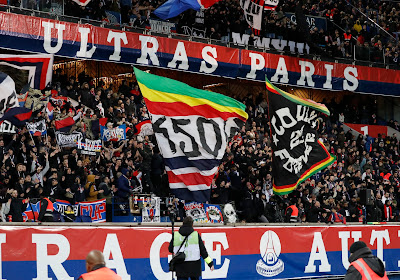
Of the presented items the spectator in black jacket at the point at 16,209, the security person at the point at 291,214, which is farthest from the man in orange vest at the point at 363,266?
the security person at the point at 291,214

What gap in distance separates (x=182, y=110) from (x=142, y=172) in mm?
6272

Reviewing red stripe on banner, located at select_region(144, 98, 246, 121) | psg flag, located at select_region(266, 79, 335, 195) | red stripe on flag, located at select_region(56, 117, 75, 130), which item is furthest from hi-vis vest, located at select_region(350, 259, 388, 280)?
red stripe on flag, located at select_region(56, 117, 75, 130)

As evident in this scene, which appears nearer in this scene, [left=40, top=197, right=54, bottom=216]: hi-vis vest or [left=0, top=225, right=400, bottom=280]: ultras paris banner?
[left=0, top=225, right=400, bottom=280]: ultras paris banner

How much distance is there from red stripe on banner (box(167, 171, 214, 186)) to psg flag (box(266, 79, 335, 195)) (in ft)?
12.7

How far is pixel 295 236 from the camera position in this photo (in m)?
18.2

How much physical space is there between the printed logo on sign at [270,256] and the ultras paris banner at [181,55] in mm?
11305

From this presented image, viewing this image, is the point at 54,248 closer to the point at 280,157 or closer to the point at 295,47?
the point at 280,157

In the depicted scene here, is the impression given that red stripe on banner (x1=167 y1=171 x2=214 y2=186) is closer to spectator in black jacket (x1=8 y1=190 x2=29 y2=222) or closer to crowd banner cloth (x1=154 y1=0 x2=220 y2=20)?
spectator in black jacket (x1=8 y1=190 x2=29 y2=222)

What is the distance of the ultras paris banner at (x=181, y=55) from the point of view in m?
24.5

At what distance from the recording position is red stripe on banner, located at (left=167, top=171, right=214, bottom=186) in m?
14.2

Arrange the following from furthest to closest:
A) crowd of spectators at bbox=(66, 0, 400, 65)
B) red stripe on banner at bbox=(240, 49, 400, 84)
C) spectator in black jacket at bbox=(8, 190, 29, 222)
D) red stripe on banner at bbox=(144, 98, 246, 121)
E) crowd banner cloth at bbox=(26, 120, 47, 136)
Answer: red stripe on banner at bbox=(240, 49, 400, 84)
crowd of spectators at bbox=(66, 0, 400, 65)
crowd banner cloth at bbox=(26, 120, 47, 136)
spectator in black jacket at bbox=(8, 190, 29, 222)
red stripe on banner at bbox=(144, 98, 246, 121)

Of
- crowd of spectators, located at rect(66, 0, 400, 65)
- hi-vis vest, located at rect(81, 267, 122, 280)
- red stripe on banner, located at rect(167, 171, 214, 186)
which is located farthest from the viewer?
crowd of spectators, located at rect(66, 0, 400, 65)

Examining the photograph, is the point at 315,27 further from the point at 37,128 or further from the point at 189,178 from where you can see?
the point at 189,178

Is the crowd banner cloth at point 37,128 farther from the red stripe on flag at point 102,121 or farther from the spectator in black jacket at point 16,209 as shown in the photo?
the spectator in black jacket at point 16,209
